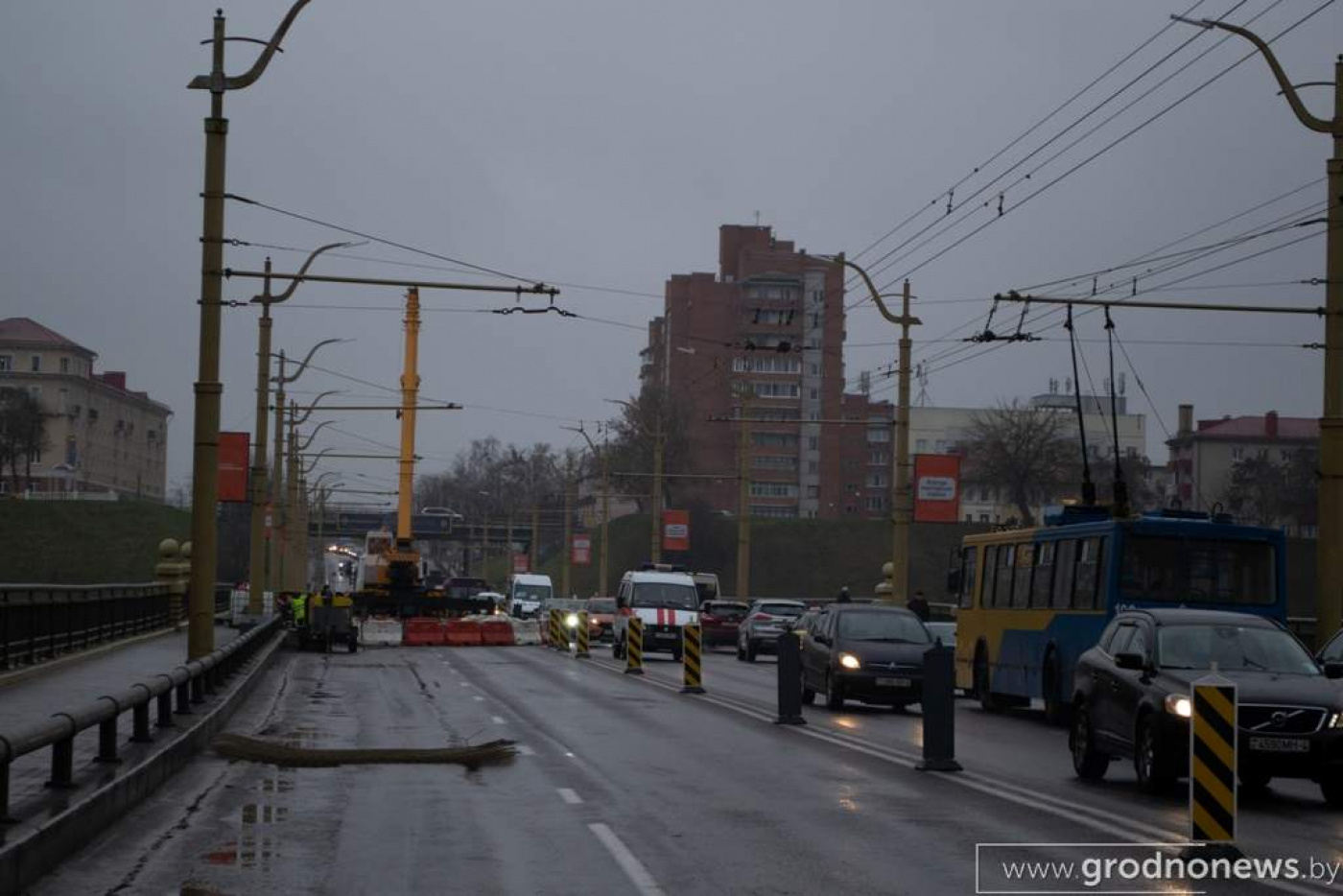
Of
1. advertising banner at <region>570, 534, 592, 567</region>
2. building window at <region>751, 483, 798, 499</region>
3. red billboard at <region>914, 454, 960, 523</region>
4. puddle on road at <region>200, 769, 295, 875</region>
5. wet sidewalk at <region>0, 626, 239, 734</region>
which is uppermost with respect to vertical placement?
building window at <region>751, 483, 798, 499</region>

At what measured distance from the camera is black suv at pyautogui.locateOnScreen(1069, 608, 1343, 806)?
50.2 ft

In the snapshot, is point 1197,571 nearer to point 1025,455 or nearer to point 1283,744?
point 1283,744

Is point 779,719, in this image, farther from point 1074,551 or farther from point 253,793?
point 253,793

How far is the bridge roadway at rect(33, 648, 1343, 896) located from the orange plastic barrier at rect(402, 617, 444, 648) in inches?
1211

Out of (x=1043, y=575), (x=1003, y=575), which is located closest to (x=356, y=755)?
(x=1043, y=575)

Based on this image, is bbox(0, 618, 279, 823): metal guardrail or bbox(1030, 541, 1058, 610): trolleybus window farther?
bbox(1030, 541, 1058, 610): trolleybus window

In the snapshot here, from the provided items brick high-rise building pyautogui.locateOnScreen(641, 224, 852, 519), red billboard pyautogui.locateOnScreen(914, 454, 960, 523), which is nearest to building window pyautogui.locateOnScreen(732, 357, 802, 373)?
brick high-rise building pyautogui.locateOnScreen(641, 224, 852, 519)

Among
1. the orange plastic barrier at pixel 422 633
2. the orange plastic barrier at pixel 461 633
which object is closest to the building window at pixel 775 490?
the orange plastic barrier at pixel 461 633

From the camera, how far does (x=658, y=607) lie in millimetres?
48344

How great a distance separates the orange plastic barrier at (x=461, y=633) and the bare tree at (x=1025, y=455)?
48587 mm

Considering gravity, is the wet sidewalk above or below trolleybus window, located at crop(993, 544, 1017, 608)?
below

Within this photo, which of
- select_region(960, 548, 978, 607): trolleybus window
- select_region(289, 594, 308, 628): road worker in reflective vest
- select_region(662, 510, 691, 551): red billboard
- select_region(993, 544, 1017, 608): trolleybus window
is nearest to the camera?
select_region(993, 544, 1017, 608): trolleybus window

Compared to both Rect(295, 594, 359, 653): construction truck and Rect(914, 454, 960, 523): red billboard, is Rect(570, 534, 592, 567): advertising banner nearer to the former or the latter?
Rect(295, 594, 359, 653): construction truck

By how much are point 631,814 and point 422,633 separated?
42736 millimetres
